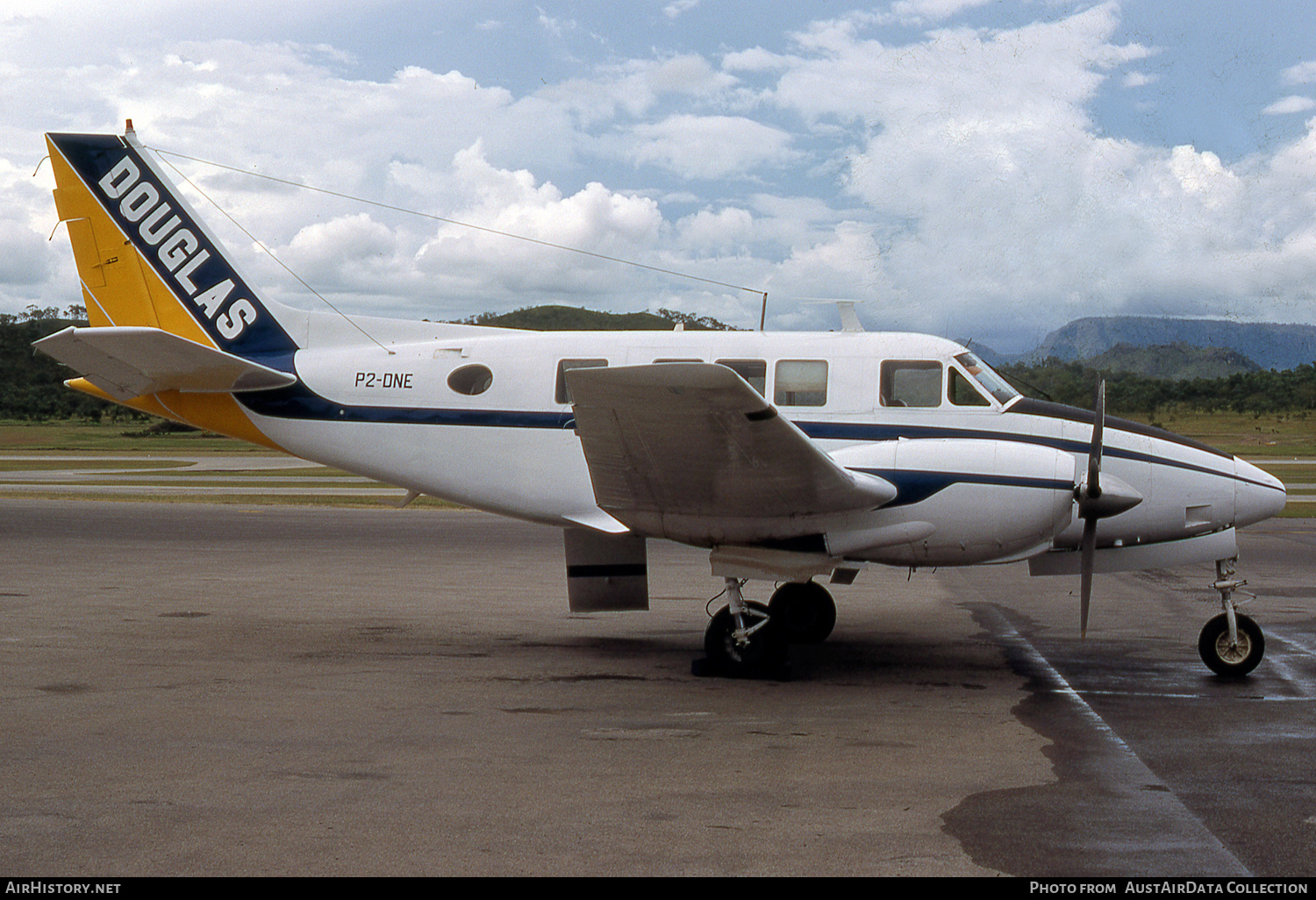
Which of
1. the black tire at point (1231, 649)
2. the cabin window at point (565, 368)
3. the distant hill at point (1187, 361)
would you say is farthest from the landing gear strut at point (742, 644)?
the distant hill at point (1187, 361)

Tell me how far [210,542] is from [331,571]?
4.98 metres

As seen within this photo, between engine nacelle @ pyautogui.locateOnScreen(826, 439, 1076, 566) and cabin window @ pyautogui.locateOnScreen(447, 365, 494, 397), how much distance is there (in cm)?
372

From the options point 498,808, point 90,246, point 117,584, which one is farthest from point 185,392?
point 498,808

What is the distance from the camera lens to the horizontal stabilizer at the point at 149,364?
10062mm

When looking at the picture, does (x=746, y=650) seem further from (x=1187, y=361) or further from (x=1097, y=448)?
(x=1187, y=361)

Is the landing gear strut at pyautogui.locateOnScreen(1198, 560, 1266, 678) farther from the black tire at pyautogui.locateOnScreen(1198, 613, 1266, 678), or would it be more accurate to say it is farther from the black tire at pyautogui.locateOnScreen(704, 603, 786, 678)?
the black tire at pyautogui.locateOnScreen(704, 603, 786, 678)

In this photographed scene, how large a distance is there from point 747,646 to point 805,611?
2.13 metres

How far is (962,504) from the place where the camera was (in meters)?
9.18

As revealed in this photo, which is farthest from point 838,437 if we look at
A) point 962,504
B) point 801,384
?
point 962,504

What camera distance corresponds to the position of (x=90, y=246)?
12.1 metres

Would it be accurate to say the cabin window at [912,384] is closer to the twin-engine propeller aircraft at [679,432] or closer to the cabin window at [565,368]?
the twin-engine propeller aircraft at [679,432]

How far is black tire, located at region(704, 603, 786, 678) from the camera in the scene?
9602 mm

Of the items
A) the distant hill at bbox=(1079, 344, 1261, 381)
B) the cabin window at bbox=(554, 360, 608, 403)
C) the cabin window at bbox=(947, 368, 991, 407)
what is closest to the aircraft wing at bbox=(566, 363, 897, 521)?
the cabin window at bbox=(947, 368, 991, 407)
